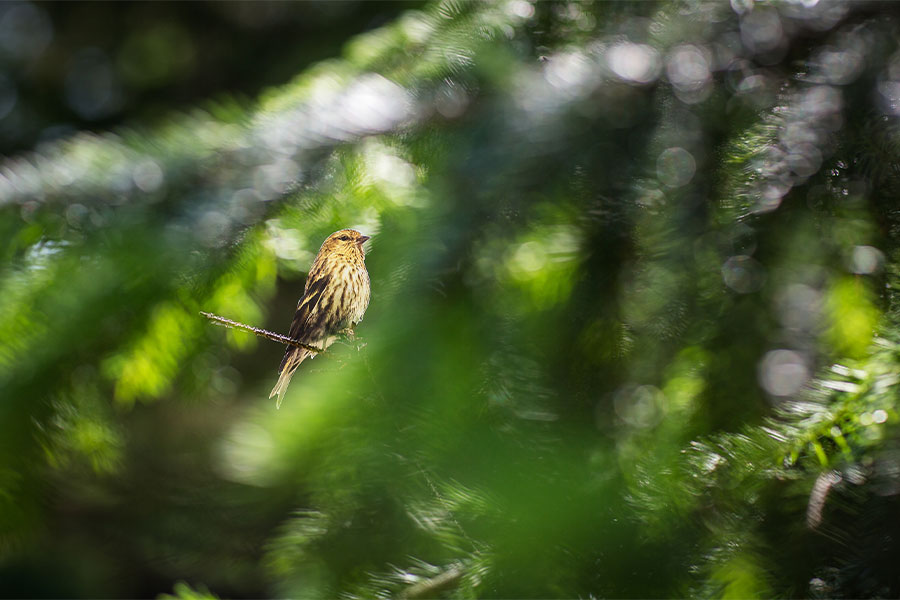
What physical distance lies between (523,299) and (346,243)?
0.29 ft

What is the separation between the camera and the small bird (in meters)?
0.30

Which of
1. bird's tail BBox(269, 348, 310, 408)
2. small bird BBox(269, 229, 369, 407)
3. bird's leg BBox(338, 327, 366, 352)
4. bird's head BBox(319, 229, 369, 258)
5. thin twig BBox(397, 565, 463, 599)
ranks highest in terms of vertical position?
bird's head BBox(319, 229, 369, 258)

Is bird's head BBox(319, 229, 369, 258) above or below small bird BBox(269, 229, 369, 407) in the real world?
above

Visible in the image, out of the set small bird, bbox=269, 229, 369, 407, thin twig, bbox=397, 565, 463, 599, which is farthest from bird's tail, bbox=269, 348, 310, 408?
thin twig, bbox=397, 565, 463, 599

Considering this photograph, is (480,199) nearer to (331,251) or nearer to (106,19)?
(331,251)

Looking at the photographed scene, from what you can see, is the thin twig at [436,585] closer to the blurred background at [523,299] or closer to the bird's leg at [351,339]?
the blurred background at [523,299]

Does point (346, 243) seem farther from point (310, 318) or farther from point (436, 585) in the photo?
point (436, 585)

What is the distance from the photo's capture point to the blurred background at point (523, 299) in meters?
0.25

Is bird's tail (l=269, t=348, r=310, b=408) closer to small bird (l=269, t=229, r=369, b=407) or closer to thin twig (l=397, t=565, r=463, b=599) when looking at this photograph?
small bird (l=269, t=229, r=369, b=407)

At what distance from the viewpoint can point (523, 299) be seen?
1.07ft

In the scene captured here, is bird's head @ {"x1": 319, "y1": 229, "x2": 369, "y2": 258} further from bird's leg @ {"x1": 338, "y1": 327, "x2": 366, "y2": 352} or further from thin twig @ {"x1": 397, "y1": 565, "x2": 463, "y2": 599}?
thin twig @ {"x1": 397, "y1": 565, "x2": 463, "y2": 599}

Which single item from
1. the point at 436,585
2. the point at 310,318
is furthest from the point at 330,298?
the point at 436,585

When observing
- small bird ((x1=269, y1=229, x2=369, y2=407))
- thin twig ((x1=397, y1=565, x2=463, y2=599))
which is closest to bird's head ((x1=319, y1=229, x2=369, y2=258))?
small bird ((x1=269, y1=229, x2=369, y2=407))

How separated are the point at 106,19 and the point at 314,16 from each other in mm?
448
